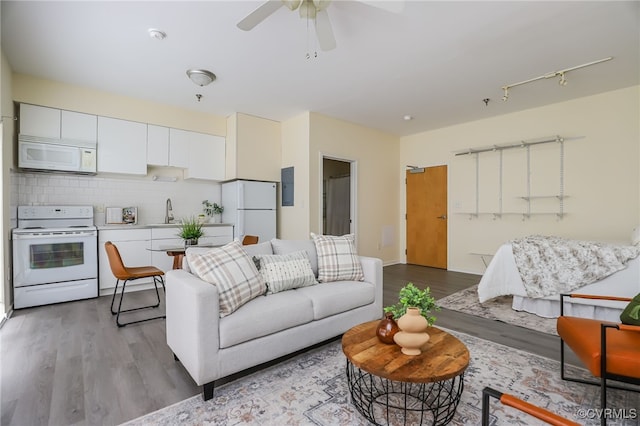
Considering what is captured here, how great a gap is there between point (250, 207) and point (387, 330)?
→ 3.75 meters

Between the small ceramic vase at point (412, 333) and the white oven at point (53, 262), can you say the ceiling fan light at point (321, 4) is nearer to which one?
the small ceramic vase at point (412, 333)

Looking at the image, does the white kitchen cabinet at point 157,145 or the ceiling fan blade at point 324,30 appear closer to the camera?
the ceiling fan blade at point 324,30

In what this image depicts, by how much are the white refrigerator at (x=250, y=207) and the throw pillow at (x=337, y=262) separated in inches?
92.3

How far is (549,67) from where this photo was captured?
11.3ft

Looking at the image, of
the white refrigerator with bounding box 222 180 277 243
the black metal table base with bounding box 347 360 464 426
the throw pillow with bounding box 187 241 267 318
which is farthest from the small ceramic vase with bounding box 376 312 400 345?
the white refrigerator with bounding box 222 180 277 243

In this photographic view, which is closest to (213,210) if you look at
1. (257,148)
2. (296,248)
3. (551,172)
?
(257,148)

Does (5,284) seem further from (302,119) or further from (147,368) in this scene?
(302,119)

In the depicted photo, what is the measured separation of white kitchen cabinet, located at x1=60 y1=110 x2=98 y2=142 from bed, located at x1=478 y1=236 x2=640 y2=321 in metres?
5.34

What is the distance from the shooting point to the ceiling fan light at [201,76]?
3496mm

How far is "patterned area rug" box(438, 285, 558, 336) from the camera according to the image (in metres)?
3.00

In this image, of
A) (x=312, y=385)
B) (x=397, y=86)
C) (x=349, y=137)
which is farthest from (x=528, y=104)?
(x=312, y=385)

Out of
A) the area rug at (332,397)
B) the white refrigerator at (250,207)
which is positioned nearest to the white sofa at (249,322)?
the area rug at (332,397)

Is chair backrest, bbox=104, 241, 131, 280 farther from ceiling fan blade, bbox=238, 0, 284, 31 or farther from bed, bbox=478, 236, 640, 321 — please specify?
bed, bbox=478, 236, 640, 321

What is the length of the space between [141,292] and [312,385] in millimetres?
3352
